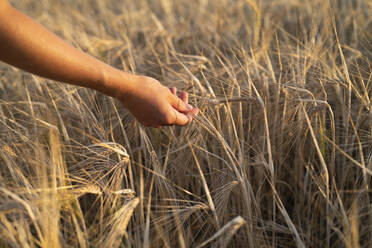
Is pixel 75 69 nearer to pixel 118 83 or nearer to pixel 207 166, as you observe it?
pixel 118 83

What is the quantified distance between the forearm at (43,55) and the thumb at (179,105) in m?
0.17

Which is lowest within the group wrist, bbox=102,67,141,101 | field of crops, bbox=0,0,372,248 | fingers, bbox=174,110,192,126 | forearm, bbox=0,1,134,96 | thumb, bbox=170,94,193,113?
field of crops, bbox=0,0,372,248

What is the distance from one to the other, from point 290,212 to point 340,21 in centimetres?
113

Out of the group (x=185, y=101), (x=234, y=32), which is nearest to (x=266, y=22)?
(x=234, y=32)

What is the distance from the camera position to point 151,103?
0.79 m

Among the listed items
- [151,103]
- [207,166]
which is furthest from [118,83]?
[207,166]

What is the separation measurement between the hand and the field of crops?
64mm

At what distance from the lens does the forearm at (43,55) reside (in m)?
0.57

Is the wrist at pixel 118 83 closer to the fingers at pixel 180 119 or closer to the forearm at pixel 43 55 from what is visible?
the forearm at pixel 43 55

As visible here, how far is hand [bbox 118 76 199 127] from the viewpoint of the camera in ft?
2.53

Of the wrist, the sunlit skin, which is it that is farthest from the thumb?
the wrist

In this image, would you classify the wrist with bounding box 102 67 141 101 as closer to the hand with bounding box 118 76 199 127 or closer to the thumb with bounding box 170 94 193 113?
the hand with bounding box 118 76 199 127

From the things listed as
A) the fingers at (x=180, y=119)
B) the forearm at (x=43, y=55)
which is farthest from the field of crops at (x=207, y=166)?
the forearm at (x=43, y=55)

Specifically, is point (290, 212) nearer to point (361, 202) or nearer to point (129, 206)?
point (361, 202)
